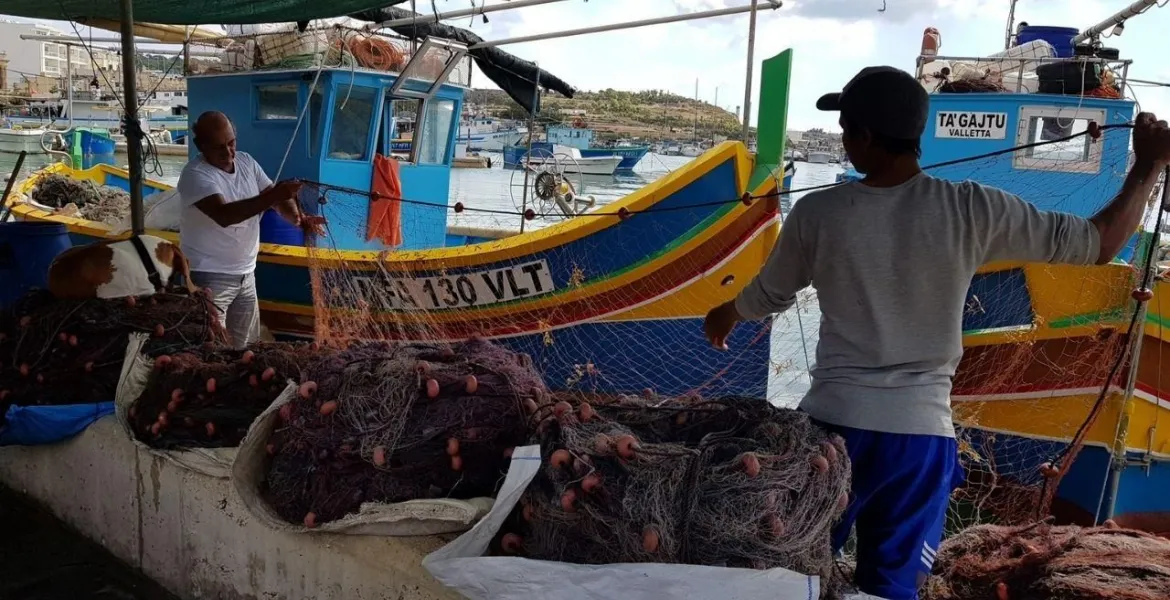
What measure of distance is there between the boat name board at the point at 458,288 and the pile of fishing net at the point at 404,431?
11.3 ft

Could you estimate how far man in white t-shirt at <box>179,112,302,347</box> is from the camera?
4340mm

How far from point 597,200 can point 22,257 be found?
76.7 feet

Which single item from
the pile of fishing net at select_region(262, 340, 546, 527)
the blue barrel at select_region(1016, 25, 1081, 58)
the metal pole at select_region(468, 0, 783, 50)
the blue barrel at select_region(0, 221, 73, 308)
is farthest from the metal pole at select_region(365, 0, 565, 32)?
the blue barrel at select_region(1016, 25, 1081, 58)

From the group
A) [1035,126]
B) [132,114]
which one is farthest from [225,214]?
[1035,126]

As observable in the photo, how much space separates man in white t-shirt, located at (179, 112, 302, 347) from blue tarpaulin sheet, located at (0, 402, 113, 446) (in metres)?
0.93

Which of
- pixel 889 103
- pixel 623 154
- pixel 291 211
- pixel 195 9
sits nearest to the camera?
pixel 889 103

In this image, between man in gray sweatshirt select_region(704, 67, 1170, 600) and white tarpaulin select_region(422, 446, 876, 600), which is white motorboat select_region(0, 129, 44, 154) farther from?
man in gray sweatshirt select_region(704, 67, 1170, 600)

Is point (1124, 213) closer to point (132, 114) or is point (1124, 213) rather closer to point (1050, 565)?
point (1050, 565)

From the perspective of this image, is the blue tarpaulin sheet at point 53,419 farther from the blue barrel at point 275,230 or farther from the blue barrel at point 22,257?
the blue barrel at point 275,230

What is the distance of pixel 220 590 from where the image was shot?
3.08 meters

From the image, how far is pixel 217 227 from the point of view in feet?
15.1

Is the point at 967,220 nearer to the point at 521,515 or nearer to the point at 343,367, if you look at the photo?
the point at 521,515

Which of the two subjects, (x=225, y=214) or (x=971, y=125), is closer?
(x=225, y=214)

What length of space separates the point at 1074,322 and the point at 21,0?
6.68 metres
